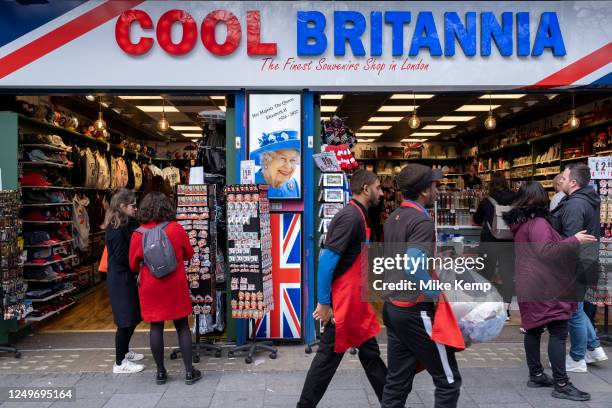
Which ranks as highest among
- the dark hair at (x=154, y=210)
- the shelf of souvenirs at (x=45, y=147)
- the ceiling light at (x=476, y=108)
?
the ceiling light at (x=476, y=108)

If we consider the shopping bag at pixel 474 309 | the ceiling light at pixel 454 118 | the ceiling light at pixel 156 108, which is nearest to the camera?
the shopping bag at pixel 474 309

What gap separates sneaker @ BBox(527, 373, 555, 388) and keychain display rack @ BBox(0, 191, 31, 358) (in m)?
4.73

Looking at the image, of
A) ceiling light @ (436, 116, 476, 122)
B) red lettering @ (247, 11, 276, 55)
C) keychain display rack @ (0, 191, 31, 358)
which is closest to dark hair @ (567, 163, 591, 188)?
red lettering @ (247, 11, 276, 55)

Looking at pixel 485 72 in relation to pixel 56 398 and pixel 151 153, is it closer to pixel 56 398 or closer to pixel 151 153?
pixel 56 398

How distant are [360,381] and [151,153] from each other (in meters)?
9.68

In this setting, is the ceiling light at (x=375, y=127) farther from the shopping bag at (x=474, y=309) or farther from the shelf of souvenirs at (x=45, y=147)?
the shopping bag at (x=474, y=309)

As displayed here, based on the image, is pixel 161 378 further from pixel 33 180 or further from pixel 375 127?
pixel 375 127

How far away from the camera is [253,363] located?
483 centimetres

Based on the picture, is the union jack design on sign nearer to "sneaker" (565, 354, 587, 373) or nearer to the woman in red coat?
the woman in red coat

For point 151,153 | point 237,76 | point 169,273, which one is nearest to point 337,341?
point 169,273

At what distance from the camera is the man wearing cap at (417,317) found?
9.23 ft

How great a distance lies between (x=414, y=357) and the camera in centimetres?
296

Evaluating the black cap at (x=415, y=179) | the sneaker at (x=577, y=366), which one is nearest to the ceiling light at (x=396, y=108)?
the sneaker at (x=577, y=366)

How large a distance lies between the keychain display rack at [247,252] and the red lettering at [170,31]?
158 cm
